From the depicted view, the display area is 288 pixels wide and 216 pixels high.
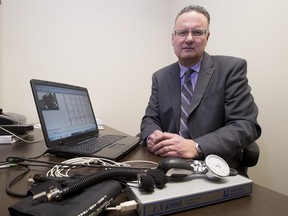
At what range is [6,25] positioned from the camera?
5.74ft

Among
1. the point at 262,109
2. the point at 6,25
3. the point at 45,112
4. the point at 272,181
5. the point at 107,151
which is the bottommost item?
the point at 272,181

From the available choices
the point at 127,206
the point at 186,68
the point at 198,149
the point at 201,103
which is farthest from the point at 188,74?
the point at 127,206

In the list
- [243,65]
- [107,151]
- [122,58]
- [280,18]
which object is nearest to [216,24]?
[280,18]

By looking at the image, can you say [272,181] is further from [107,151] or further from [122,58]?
[122,58]

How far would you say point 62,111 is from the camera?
37.9 inches

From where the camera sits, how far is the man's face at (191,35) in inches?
48.9

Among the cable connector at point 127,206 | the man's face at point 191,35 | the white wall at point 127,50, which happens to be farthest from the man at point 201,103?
the cable connector at point 127,206

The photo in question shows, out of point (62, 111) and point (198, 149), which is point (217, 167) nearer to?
point (198, 149)

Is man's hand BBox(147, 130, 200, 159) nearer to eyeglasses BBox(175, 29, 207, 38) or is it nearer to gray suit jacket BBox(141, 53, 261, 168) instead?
gray suit jacket BBox(141, 53, 261, 168)

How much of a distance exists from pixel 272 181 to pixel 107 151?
3.65 ft

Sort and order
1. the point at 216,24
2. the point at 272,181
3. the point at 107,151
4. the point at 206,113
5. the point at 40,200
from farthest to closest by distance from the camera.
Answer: the point at 216,24, the point at 272,181, the point at 206,113, the point at 107,151, the point at 40,200

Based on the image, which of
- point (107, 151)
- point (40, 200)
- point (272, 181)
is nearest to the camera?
point (40, 200)

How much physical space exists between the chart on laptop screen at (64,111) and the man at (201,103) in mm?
315

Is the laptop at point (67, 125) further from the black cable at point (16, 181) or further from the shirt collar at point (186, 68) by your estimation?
the shirt collar at point (186, 68)
